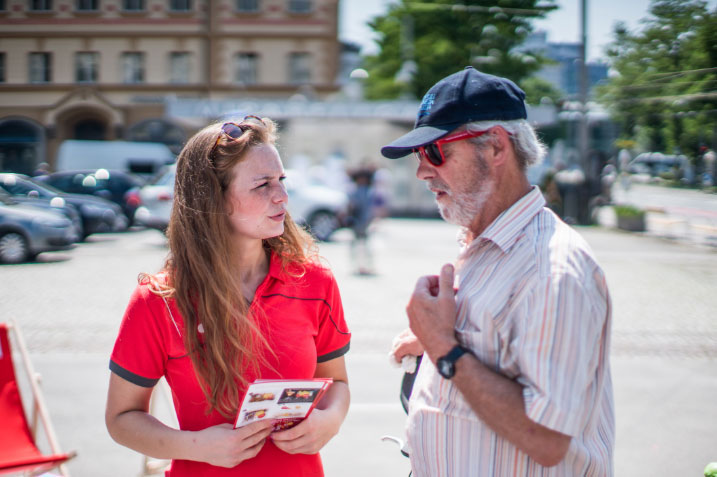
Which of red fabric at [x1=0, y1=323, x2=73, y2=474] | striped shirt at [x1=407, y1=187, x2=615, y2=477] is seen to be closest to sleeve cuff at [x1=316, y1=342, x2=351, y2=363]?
striped shirt at [x1=407, y1=187, x2=615, y2=477]

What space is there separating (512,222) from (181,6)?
12.8 feet

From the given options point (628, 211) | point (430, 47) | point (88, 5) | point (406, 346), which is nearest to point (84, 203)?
point (88, 5)

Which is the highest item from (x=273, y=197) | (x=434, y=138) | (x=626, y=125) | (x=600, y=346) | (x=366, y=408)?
(x=626, y=125)

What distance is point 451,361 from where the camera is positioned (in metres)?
1.42

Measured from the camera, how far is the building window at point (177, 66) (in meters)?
5.34

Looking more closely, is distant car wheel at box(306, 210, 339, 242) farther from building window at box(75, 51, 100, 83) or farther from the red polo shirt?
the red polo shirt

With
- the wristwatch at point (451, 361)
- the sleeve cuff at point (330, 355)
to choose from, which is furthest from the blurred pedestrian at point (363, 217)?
the wristwatch at point (451, 361)

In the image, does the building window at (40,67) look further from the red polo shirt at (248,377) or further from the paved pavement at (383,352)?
the red polo shirt at (248,377)

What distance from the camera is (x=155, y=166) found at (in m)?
18.0

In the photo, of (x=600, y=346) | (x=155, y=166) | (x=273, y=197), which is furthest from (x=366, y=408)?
(x=155, y=166)

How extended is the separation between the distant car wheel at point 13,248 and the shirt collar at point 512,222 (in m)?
4.83

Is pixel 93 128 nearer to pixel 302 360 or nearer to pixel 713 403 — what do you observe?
pixel 302 360

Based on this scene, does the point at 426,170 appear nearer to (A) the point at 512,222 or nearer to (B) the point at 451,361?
(A) the point at 512,222

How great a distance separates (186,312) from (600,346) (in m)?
1.09
